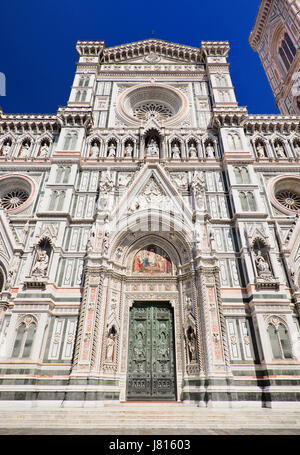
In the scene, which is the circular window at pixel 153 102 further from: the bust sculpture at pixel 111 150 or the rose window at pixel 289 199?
the rose window at pixel 289 199

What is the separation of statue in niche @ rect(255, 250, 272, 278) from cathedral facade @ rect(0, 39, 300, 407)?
0.04 meters

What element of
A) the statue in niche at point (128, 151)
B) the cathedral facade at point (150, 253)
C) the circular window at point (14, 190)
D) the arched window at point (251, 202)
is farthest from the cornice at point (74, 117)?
the arched window at point (251, 202)

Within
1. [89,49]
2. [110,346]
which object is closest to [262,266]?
[110,346]

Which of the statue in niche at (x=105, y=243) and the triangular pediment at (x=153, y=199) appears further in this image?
the triangular pediment at (x=153, y=199)

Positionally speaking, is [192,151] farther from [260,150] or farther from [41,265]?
[41,265]

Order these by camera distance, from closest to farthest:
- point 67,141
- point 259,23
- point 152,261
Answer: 1. point 152,261
2. point 67,141
3. point 259,23

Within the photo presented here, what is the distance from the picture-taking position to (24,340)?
937 cm

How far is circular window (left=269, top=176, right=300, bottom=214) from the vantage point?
45.7ft

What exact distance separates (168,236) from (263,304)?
4.86m

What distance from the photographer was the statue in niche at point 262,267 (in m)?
10.5

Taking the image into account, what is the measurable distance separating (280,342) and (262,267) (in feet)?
9.09

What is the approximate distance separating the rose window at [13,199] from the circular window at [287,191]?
12.9 metres

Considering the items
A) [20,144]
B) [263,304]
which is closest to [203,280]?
[263,304]

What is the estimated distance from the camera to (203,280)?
10555 millimetres
